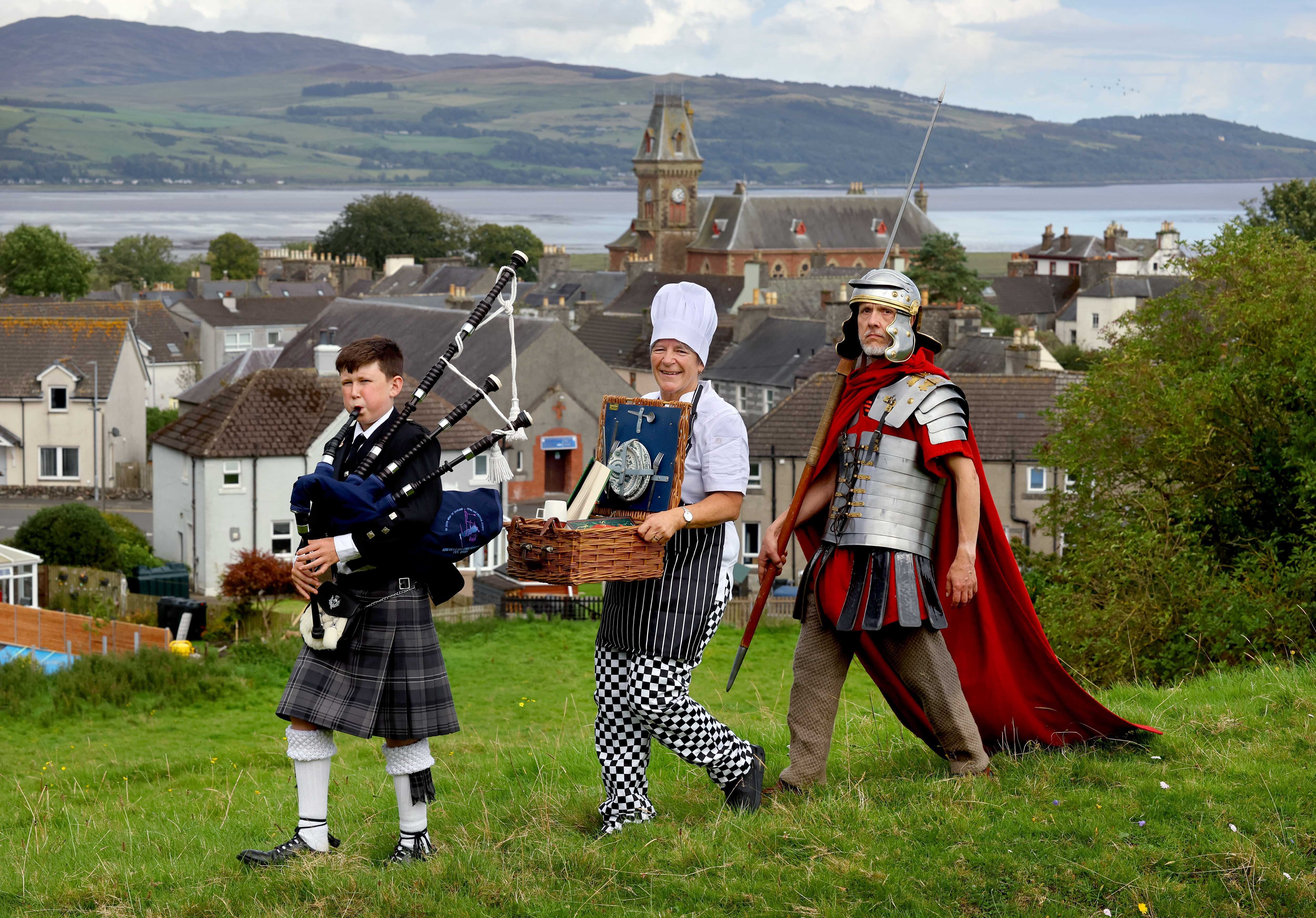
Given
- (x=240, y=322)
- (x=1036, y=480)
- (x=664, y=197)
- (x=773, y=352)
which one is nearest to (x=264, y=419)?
(x=1036, y=480)

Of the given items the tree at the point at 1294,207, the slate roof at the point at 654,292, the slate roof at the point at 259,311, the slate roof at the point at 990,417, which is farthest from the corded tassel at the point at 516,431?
the slate roof at the point at 259,311

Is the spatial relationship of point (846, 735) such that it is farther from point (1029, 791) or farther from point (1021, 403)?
point (1021, 403)

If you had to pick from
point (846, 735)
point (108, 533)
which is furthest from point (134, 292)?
point (846, 735)

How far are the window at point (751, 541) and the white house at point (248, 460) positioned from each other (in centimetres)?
860

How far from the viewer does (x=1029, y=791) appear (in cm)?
732

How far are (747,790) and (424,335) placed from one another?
53.6 m

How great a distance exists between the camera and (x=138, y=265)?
142 meters

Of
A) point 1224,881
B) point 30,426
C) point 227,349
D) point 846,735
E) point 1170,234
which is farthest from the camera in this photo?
point 1170,234

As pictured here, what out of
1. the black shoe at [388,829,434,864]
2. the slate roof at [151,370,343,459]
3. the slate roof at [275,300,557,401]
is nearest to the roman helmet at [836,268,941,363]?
the black shoe at [388,829,434,864]

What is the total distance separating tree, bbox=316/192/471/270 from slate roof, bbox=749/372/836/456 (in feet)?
353

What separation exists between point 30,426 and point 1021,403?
39582 millimetres

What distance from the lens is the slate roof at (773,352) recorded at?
63000 mm

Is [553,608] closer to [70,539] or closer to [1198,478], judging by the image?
[70,539]

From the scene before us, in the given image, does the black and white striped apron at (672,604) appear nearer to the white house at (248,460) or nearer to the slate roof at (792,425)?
the white house at (248,460)
